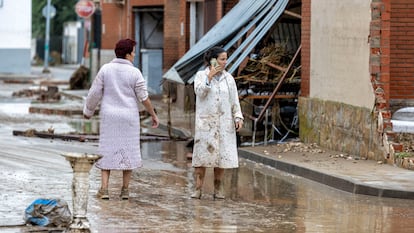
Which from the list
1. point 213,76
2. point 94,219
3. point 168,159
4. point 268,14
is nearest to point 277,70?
point 268,14

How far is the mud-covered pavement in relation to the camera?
36.9 feet

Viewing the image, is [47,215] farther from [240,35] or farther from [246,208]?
[240,35]

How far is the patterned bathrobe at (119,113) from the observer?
41.5 feet

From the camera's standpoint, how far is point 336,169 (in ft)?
52.0

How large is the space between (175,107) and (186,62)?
31.5 ft

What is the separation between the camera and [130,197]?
517 inches

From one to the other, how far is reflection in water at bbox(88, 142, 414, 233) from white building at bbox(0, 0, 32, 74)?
37368 millimetres

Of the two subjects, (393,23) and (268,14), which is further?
(268,14)

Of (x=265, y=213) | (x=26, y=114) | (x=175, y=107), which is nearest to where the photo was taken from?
(x=265, y=213)

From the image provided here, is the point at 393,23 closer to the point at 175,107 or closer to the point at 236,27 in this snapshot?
the point at 236,27

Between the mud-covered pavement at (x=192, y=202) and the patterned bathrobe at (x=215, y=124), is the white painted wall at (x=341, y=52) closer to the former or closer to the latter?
the mud-covered pavement at (x=192, y=202)

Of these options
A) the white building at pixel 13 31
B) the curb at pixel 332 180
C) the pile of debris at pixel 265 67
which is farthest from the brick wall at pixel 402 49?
the white building at pixel 13 31

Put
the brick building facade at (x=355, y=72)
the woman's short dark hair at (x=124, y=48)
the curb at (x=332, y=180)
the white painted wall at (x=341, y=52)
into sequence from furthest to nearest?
1. the white painted wall at (x=341, y=52)
2. the brick building facade at (x=355, y=72)
3. the curb at (x=332, y=180)
4. the woman's short dark hair at (x=124, y=48)

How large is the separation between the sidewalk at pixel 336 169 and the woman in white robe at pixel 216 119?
6.49 ft
